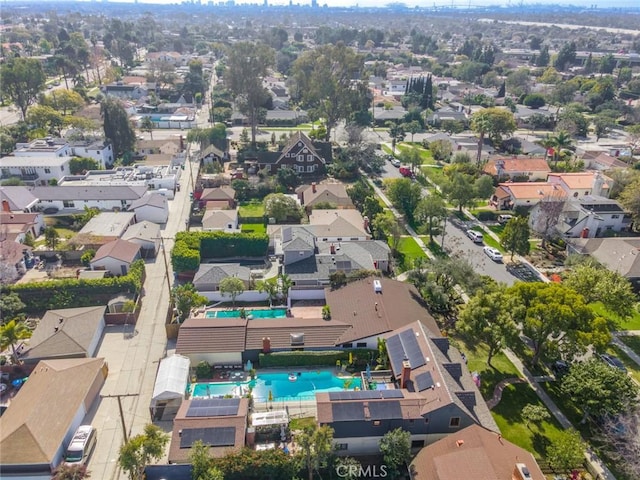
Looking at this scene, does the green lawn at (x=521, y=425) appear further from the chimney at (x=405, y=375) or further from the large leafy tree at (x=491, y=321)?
the chimney at (x=405, y=375)

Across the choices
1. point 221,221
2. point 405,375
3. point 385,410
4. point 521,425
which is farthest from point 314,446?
point 221,221

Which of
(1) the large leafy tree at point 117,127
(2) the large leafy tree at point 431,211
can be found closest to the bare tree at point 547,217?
(2) the large leafy tree at point 431,211

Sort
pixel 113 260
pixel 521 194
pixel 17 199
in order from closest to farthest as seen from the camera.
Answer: pixel 113 260
pixel 17 199
pixel 521 194

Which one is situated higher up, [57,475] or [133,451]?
[133,451]

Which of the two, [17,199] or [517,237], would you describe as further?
[17,199]

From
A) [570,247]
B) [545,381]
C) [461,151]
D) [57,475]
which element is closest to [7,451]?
[57,475]

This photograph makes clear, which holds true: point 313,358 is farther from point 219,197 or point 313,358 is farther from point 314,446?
point 219,197

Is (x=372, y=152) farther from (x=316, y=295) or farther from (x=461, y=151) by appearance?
(x=316, y=295)
